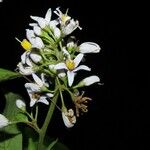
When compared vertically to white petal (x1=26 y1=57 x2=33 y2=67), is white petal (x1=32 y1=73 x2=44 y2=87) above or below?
below

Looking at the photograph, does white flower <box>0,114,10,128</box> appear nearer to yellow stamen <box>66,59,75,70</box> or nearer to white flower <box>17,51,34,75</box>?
white flower <box>17,51,34,75</box>

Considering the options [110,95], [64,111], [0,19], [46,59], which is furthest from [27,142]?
[110,95]

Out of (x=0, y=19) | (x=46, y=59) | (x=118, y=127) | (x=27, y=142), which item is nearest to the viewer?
(x=46, y=59)

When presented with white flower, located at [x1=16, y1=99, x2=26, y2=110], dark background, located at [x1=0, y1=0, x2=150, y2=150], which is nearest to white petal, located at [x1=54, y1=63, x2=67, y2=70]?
white flower, located at [x1=16, y1=99, x2=26, y2=110]

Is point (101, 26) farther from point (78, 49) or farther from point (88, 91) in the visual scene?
point (78, 49)

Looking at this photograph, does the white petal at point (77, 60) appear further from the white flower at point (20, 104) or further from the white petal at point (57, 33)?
the white flower at point (20, 104)
